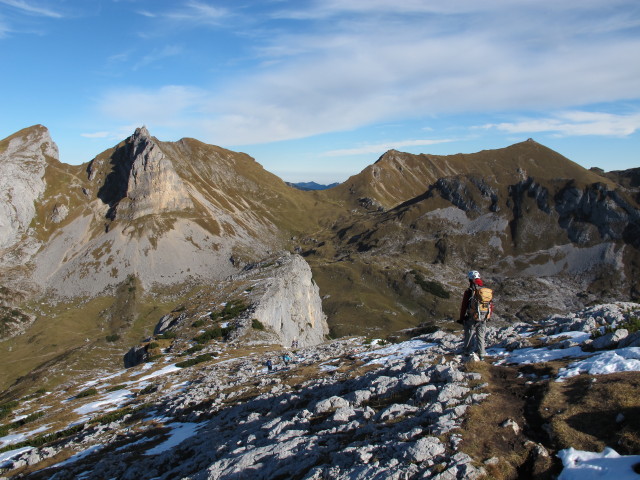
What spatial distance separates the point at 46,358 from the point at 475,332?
132 meters

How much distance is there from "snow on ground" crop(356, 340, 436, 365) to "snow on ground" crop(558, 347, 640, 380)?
38.7 feet

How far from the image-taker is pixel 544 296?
161 m

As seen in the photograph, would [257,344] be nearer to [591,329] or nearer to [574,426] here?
[591,329]

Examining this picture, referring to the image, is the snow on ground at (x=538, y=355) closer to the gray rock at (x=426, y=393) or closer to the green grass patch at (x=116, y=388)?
the gray rock at (x=426, y=393)

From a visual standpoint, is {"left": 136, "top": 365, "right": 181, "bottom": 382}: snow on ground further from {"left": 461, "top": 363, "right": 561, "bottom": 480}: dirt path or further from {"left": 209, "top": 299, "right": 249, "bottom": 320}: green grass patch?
{"left": 461, "top": 363, "right": 561, "bottom": 480}: dirt path

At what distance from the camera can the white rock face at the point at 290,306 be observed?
208 feet

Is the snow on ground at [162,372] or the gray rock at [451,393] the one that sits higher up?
the gray rock at [451,393]

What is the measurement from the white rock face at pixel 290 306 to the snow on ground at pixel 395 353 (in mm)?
30489

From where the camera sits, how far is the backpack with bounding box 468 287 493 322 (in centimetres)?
1880

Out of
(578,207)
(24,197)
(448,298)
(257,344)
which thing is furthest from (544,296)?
(24,197)

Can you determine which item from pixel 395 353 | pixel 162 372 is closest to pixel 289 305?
pixel 162 372

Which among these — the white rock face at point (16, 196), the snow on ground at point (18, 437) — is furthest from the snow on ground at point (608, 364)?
the white rock face at point (16, 196)

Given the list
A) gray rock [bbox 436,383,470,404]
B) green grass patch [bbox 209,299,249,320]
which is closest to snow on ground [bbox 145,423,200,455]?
gray rock [bbox 436,383,470,404]

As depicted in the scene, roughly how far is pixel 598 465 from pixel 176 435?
19567 millimetres
